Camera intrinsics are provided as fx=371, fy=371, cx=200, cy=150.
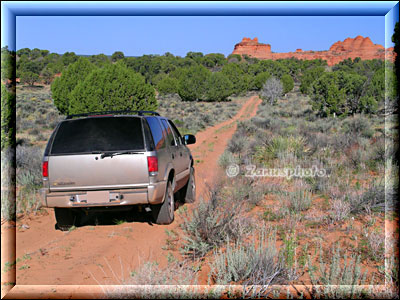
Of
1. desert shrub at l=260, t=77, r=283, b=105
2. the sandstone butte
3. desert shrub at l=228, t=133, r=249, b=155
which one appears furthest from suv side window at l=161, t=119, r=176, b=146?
the sandstone butte

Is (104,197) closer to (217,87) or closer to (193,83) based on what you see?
(193,83)

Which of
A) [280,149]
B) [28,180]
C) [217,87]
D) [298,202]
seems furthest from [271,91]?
[298,202]

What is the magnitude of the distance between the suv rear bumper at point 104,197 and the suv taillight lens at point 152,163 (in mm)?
214

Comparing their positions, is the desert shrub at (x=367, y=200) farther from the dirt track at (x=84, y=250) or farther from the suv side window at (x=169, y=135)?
the suv side window at (x=169, y=135)

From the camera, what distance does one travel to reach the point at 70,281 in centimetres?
405

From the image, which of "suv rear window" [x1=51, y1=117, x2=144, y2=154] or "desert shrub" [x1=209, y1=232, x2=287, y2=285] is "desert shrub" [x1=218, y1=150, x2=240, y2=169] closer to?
"suv rear window" [x1=51, y1=117, x2=144, y2=154]

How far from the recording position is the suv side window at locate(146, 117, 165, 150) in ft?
19.1

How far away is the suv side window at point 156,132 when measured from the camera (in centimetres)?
581

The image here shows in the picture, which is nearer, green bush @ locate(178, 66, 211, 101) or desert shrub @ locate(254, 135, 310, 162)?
desert shrub @ locate(254, 135, 310, 162)

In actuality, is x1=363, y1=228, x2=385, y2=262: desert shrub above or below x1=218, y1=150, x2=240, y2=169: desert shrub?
below

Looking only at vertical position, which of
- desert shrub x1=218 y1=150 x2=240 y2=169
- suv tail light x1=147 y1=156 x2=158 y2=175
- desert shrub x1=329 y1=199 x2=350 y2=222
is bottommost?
desert shrub x1=329 y1=199 x2=350 y2=222

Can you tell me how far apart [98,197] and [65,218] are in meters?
1.06

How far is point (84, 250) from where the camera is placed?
509cm

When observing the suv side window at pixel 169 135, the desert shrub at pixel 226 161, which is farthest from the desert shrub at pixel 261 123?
the suv side window at pixel 169 135
